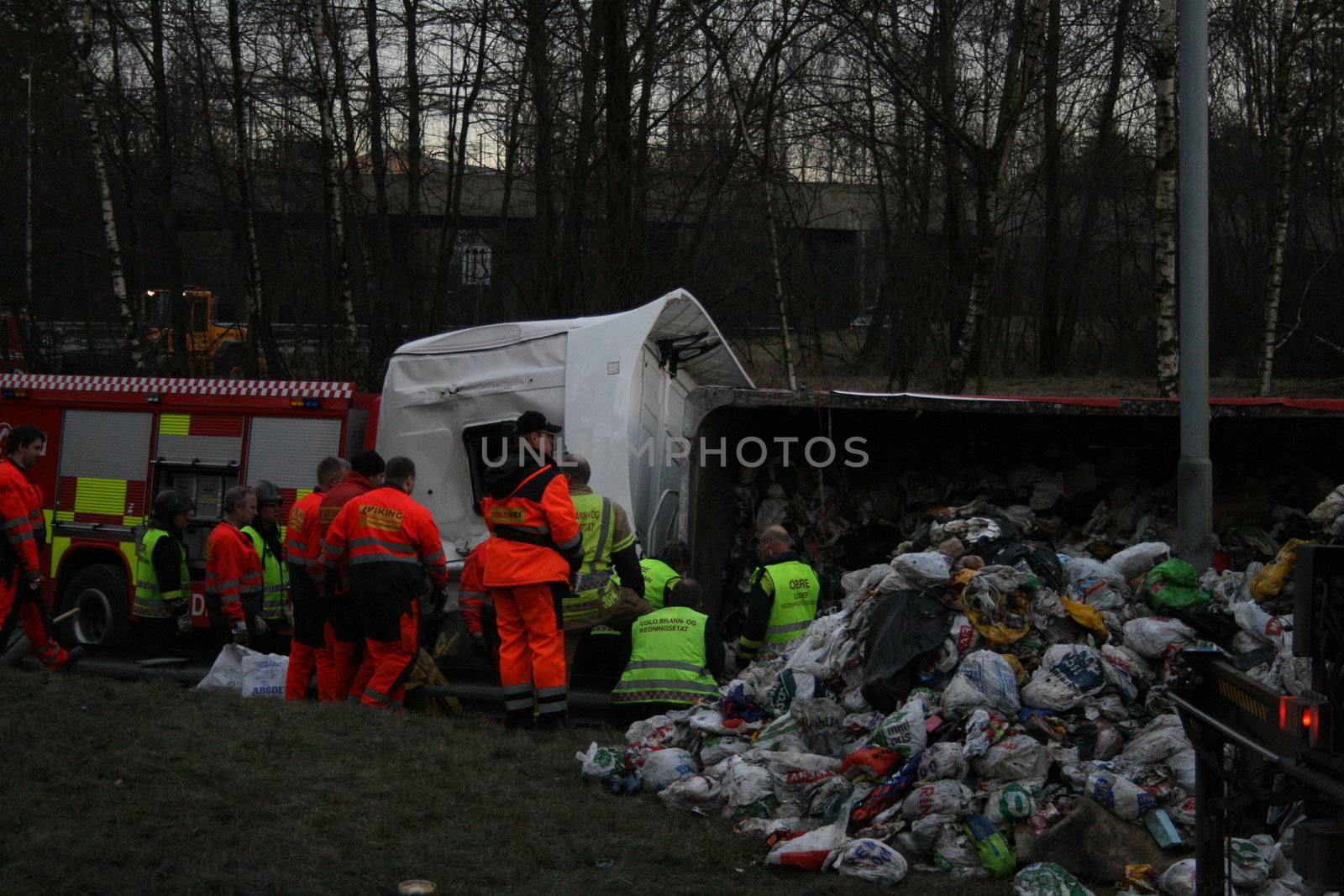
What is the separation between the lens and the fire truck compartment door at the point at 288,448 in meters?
9.92

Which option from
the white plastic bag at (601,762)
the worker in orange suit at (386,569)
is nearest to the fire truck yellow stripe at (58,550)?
the worker in orange suit at (386,569)

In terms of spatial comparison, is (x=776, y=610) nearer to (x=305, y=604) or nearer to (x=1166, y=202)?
(x=305, y=604)

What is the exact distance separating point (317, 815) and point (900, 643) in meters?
2.68

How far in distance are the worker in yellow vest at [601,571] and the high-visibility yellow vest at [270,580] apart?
8.70ft

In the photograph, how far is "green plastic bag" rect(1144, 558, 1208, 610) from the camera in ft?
19.8

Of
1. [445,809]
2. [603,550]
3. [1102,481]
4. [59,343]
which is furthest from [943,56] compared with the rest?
[59,343]

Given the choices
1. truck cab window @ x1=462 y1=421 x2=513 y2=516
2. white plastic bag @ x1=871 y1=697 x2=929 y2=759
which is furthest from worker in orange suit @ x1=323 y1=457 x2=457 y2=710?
white plastic bag @ x1=871 y1=697 x2=929 y2=759

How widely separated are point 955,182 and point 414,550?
13924 mm

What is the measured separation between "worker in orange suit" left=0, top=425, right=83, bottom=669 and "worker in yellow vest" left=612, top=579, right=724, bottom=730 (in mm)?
3851

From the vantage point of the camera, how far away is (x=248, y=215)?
1620cm

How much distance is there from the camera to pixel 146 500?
10.3m

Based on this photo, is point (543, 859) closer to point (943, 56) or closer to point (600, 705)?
point (600, 705)

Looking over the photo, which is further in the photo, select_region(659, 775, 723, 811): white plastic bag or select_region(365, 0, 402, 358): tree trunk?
select_region(365, 0, 402, 358): tree trunk

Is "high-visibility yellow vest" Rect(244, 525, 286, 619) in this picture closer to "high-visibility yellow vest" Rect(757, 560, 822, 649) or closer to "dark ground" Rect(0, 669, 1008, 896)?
"dark ground" Rect(0, 669, 1008, 896)
